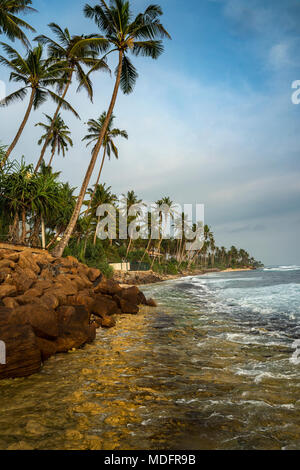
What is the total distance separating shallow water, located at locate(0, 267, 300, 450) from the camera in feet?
7.35

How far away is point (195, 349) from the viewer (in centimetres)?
489

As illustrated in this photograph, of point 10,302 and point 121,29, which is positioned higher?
point 121,29

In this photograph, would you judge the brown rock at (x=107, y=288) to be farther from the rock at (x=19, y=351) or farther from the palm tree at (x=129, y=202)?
the palm tree at (x=129, y=202)

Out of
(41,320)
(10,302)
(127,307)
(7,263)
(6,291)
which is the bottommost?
(127,307)

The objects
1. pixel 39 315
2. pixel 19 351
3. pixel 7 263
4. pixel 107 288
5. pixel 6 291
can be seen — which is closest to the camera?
pixel 19 351

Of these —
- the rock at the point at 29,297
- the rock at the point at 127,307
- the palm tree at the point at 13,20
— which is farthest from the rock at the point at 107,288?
the palm tree at the point at 13,20

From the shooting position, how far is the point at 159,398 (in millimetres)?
2957

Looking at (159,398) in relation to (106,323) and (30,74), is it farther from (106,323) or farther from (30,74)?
(30,74)

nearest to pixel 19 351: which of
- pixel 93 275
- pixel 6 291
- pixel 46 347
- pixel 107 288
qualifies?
pixel 46 347

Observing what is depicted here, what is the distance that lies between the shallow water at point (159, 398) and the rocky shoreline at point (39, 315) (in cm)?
23

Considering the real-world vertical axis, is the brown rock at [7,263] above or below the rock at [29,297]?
above

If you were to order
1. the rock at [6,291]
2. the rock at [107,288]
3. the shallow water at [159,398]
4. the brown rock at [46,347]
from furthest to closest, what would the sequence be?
the rock at [107,288] < the rock at [6,291] < the brown rock at [46,347] < the shallow water at [159,398]

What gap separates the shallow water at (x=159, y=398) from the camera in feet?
7.35

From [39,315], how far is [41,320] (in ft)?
0.33
